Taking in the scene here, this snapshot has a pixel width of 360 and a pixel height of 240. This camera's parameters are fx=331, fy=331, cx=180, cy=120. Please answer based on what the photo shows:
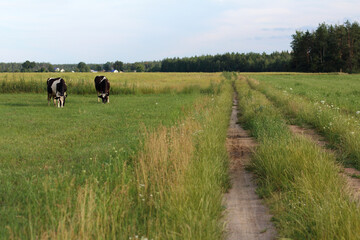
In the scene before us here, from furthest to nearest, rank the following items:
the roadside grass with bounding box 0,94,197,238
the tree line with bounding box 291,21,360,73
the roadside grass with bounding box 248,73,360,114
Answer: the tree line with bounding box 291,21,360,73, the roadside grass with bounding box 248,73,360,114, the roadside grass with bounding box 0,94,197,238

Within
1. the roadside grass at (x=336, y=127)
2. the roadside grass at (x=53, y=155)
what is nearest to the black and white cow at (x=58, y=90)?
the roadside grass at (x=53, y=155)

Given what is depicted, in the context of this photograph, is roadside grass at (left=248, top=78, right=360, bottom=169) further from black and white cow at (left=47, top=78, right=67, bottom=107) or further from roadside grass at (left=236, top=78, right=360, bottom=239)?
black and white cow at (left=47, top=78, right=67, bottom=107)

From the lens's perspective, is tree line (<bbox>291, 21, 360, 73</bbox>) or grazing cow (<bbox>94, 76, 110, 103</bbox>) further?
tree line (<bbox>291, 21, 360, 73</bbox>)

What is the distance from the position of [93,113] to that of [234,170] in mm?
11493

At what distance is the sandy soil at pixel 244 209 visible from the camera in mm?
4922

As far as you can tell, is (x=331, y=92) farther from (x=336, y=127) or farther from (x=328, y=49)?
(x=328, y=49)

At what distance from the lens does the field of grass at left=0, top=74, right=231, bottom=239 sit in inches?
165

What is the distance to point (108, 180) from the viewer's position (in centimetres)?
589

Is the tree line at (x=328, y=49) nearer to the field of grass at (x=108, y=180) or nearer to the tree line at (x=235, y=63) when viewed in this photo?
the tree line at (x=235, y=63)

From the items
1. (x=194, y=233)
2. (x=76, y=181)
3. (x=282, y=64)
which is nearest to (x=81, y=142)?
(x=76, y=181)

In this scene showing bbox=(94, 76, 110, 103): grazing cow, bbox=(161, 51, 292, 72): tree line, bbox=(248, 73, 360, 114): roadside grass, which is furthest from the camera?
bbox=(161, 51, 292, 72): tree line

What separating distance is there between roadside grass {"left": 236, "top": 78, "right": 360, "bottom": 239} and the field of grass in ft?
3.13

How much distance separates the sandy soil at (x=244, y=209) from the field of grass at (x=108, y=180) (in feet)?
0.89

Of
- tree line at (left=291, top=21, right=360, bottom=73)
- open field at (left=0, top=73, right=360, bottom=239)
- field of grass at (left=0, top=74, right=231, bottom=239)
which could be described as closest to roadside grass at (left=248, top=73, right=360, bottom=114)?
open field at (left=0, top=73, right=360, bottom=239)
